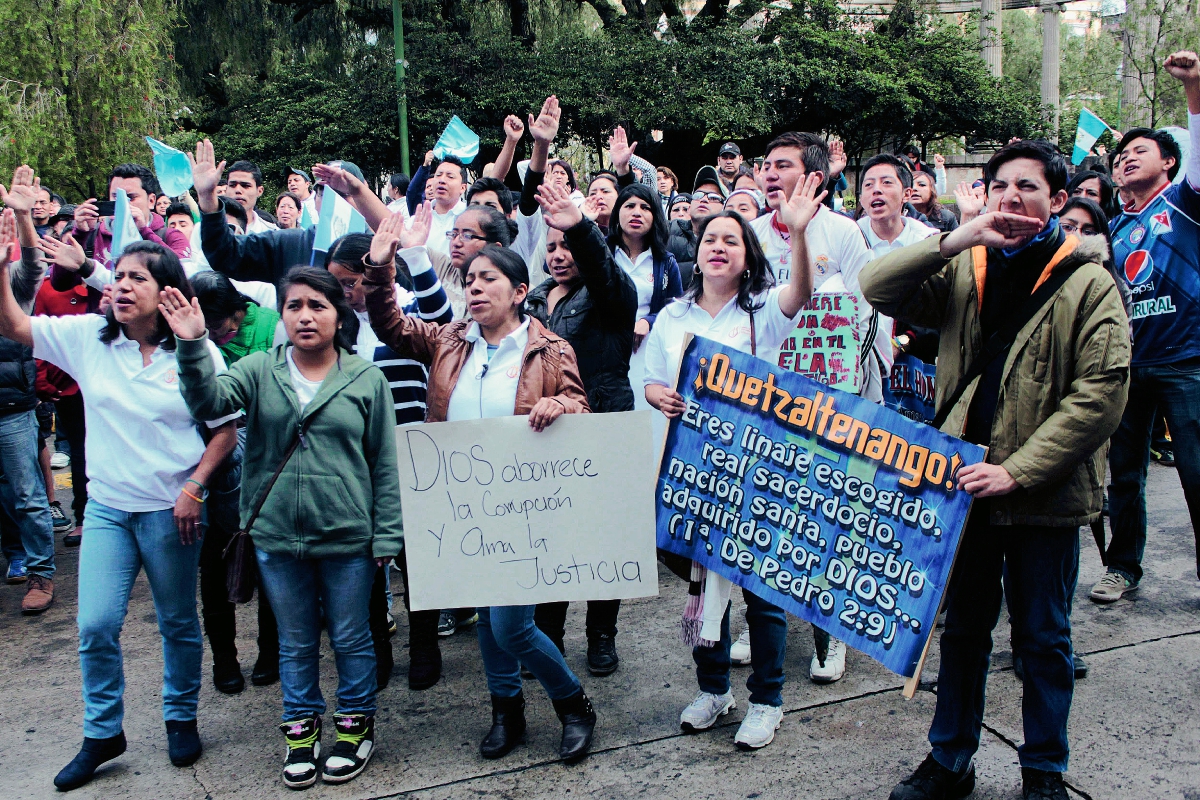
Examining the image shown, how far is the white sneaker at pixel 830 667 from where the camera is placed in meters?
4.15

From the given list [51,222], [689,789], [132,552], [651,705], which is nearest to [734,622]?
[651,705]

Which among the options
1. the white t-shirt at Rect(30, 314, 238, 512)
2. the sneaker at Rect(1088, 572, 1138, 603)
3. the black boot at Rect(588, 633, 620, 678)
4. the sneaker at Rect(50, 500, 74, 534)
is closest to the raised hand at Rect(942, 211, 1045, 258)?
the black boot at Rect(588, 633, 620, 678)

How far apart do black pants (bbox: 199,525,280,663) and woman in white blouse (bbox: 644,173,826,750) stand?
6.31 feet

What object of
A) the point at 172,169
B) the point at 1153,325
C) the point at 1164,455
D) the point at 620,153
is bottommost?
the point at 1164,455

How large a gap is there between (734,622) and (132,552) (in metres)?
2.84

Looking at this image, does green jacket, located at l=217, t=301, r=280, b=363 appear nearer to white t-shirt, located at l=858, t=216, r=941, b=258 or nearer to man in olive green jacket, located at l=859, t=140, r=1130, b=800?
man in olive green jacket, located at l=859, t=140, r=1130, b=800

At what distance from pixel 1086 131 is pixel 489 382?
6.87m

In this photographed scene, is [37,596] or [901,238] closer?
[901,238]

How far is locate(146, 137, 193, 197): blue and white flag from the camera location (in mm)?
5562

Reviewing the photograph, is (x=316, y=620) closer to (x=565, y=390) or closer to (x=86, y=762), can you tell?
(x=86, y=762)

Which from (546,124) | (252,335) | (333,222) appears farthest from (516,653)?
(546,124)

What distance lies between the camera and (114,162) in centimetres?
1352

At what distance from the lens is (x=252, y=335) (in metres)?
Answer: 4.47

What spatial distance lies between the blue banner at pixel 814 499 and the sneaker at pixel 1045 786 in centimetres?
50
